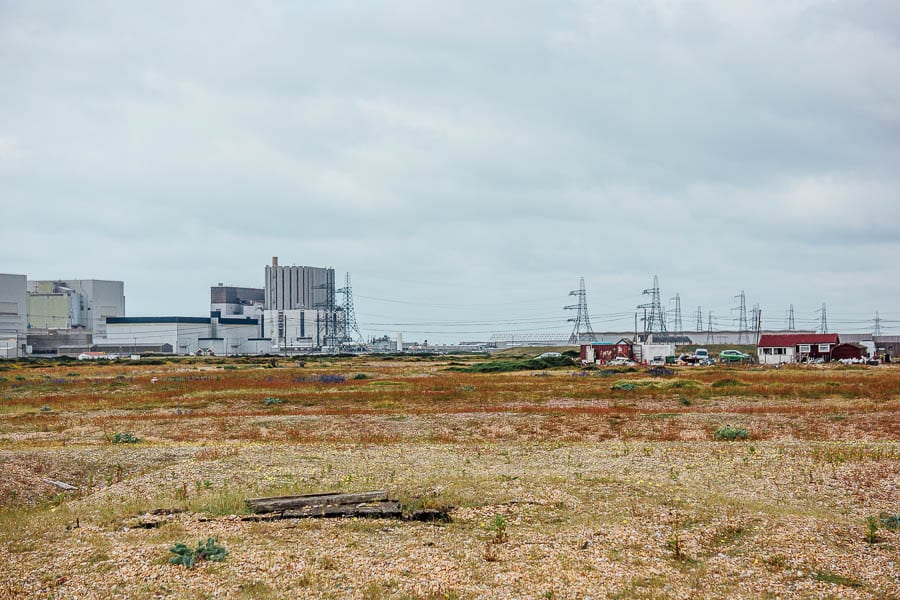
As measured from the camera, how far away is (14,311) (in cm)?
16775

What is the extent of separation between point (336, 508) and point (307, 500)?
89cm

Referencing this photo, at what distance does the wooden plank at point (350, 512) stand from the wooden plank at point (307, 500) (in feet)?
0.80

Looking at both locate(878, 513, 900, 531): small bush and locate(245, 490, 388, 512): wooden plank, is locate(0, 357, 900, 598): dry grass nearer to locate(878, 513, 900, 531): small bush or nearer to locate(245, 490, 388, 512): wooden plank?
locate(878, 513, 900, 531): small bush

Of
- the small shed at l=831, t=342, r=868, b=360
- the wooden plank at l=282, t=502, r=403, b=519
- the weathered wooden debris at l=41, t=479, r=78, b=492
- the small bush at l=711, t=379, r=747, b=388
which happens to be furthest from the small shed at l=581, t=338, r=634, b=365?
the wooden plank at l=282, t=502, r=403, b=519

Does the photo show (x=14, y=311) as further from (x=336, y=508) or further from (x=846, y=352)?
(x=336, y=508)

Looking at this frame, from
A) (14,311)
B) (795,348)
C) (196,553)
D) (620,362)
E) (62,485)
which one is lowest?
(620,362)

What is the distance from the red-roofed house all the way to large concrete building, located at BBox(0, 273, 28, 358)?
159 meters

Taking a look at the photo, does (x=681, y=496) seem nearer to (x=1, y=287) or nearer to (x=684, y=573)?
(x=684, y=573)

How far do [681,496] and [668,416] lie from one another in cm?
2100

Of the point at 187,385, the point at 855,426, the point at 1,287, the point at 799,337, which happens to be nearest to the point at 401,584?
the point at 855,426

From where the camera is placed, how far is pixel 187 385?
218 ft

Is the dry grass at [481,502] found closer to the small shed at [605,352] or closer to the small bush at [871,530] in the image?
the small bush at [871,530]

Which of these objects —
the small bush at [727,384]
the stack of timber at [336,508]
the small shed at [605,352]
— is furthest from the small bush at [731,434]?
the small shed at [605,352]

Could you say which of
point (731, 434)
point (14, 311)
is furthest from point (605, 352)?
point (14, 311)
